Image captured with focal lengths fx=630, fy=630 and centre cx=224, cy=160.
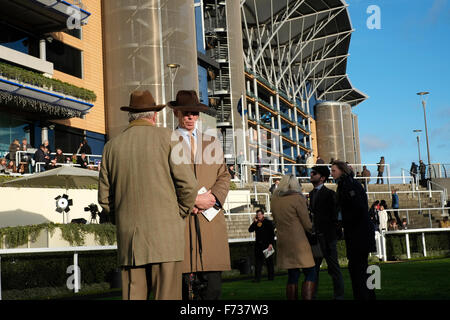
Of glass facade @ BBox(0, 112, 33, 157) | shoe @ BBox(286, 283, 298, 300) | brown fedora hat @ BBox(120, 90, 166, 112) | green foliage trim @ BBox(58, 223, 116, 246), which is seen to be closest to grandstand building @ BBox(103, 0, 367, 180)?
glass facade @ BBox(0, 112, 33, 157)

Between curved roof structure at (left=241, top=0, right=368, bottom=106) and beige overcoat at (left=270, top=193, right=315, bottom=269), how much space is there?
164 ft

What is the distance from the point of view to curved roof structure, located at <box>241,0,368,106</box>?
2360 inches

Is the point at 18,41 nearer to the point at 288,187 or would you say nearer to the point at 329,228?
the point at 329,228

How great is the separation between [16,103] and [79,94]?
12.4 ft

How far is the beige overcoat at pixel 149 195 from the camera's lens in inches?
182

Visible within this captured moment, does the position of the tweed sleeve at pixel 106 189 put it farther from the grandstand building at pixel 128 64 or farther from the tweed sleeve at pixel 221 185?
the grandstand building at pixel 128 64

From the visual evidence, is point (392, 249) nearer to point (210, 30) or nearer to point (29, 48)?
point (29, 48)

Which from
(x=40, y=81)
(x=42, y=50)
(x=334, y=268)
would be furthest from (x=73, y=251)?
(x=42, y=50)

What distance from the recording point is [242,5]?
184 ft

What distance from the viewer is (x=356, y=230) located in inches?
303

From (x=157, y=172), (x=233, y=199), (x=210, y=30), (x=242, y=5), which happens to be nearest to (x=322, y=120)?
(x=242, y=5)

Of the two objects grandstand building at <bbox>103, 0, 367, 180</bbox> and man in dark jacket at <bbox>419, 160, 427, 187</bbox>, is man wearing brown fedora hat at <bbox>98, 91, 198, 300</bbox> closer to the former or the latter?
grandstand building at <bbox>103, 0, 367, 180</bbox>

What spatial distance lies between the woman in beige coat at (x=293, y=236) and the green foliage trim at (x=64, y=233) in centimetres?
996
